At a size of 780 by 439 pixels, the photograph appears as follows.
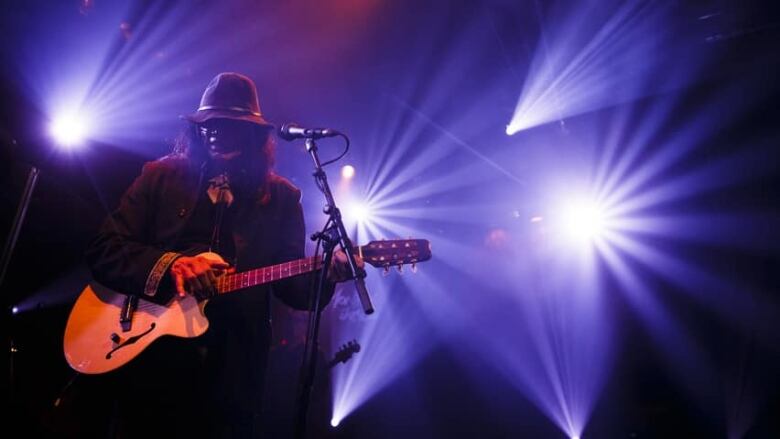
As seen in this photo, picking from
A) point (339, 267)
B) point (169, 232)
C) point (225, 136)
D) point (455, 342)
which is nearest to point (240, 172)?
point (225, 136)

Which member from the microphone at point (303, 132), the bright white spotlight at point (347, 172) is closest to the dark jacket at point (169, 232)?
the microphone at point (303, 132)

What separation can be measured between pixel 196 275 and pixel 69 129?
12.3ft

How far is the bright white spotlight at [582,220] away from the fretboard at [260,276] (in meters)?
6.55

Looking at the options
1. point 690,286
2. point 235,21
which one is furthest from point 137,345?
point 690,286

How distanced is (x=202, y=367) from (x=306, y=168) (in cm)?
593

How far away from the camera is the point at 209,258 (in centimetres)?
213

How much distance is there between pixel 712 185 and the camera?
232 inches

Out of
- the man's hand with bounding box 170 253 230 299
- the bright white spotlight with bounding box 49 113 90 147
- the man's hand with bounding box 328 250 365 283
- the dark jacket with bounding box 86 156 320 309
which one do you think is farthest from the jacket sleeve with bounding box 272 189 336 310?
the bright white spotlight with bounding box 49 113 90 147

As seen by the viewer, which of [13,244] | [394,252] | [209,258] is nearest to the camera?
[209,258]

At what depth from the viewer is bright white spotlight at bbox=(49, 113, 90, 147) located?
4389mm

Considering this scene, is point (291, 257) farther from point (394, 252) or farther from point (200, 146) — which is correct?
point (200, 146)

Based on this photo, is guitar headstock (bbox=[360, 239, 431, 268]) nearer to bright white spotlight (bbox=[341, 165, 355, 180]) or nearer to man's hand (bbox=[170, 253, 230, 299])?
man's hand (bbox=[170, 253, 230, 299])

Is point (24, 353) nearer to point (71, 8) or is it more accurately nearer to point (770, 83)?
point (71, 8)

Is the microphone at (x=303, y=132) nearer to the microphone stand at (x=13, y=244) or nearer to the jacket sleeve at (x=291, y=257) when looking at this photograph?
the jacket sleeve at (x=291, y=257)
